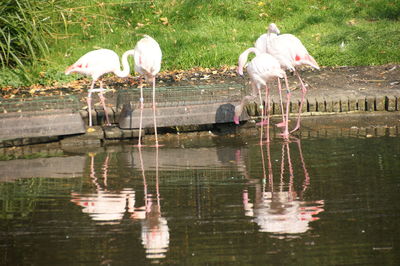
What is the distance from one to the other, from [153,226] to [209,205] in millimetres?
624

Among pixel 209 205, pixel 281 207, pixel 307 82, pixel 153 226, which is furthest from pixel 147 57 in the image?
pixel 153 226

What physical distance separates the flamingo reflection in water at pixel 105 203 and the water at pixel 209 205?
14 mm

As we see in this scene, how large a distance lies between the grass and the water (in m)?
3.29

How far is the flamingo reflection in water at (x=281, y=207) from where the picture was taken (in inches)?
204

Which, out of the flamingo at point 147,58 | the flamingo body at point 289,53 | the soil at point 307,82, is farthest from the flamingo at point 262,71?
the soil at point 307,82

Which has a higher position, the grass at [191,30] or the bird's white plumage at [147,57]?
the grass at [191,30]

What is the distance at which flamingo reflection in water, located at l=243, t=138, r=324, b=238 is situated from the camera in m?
5.18

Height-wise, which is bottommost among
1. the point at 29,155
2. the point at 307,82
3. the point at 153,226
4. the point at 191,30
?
the point at 153,226

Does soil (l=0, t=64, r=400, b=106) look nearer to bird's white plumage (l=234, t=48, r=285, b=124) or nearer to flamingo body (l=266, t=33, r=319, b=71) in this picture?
flamingo body (l=266, t=33, r=319, b=71)

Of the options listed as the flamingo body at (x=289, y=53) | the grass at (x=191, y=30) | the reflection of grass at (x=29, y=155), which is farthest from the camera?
the grass at (x=191, y=30)

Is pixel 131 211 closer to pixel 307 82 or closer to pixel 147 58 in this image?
pixel 147 58

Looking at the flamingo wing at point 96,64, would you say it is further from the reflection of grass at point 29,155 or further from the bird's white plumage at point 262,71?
the bird's white plumage at point 262,71

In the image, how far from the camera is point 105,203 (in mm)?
5977

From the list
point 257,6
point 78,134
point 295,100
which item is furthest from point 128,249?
point 257,6
